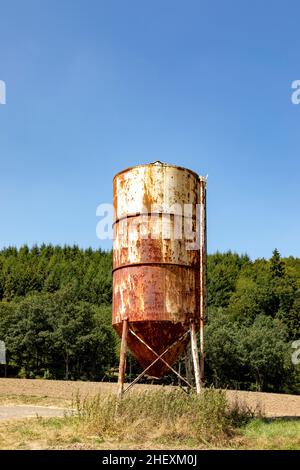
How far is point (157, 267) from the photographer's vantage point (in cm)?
1438

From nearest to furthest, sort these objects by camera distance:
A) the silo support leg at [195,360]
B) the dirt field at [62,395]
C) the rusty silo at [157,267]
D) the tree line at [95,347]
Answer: the silo support leg at [195,360], the rusty silo at [157,267], the dirt field at [62,395], the tree line at [95,347]

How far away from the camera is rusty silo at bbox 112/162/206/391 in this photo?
1432 centimetres

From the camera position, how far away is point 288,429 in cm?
1295

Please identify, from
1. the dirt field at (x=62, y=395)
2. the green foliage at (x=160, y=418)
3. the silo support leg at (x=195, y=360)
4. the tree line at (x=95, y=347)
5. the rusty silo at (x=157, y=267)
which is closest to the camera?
the green foliage at (x=160, y=418)

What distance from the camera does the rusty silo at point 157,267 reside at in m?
14.3

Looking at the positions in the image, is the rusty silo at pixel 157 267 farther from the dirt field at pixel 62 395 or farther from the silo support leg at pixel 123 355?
the dirt field at pixel 62 395

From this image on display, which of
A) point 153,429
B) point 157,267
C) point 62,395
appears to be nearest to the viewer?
point 153,429

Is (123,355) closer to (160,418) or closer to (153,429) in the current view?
(160,418)

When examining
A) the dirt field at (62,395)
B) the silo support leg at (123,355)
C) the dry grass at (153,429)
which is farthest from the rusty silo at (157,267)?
the dirt field at (62,395)

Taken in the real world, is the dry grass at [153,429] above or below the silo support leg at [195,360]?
below

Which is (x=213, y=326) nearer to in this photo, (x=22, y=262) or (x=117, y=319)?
(x=117, y=319)

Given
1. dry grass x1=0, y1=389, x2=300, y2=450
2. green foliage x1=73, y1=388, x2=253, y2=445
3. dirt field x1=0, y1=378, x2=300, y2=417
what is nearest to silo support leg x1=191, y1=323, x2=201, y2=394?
dry grass x1=0, y1=389, x2=300, y2=450

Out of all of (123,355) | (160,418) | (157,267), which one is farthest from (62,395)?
(160,418)
